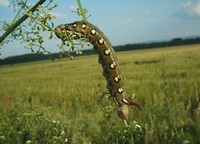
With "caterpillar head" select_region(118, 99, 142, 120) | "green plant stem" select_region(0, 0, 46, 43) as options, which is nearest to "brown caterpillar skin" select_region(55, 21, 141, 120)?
"caterpillar head" select_region(118, 99, 142, 120)

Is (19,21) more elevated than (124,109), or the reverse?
(19,21)

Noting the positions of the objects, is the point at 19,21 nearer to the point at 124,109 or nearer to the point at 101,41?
the point at 101,41

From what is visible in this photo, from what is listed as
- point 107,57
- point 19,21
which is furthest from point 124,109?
point 19,21

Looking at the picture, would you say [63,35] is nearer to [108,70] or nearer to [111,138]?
[108,70]

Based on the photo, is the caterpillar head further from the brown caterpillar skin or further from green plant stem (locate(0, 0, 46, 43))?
green plant stem (locate(0, 0, 46, 43))

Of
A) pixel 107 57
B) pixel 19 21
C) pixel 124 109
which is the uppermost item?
pixel 19 21

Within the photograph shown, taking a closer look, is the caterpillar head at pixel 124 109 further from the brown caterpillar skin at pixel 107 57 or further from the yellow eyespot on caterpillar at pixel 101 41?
the yellow eyespot on caterpillar at pixel 101 41

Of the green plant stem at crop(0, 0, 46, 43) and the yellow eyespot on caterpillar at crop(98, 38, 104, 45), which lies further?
the yellow eyespot on caterpillar at crop(98, 38, 104, 45)

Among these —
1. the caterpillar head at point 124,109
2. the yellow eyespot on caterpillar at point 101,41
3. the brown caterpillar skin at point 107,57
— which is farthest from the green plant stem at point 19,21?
the caterpillar head at point 124,109
